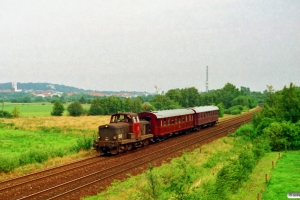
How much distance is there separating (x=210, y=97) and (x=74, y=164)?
314 ft

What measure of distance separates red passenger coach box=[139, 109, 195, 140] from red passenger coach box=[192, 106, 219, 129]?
1.62 m

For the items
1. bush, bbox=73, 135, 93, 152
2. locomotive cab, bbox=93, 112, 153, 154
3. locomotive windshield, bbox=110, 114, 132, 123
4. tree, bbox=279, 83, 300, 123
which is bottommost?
bush, bbox=73, 135, 93, 152

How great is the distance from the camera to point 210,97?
115500mm

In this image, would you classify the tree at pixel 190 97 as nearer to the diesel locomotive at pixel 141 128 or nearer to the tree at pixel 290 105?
the diesel locomotive at pixel 141 128

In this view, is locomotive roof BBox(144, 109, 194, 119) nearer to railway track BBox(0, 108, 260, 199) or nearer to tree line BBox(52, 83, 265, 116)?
railway track BBox(0, 108, 260, 199)

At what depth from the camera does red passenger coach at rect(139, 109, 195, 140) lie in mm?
33844

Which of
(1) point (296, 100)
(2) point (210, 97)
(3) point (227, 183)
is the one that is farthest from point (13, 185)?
(2) point (210, 97)

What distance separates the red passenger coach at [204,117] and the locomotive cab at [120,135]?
16.6 metres

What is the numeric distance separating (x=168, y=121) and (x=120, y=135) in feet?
34.8

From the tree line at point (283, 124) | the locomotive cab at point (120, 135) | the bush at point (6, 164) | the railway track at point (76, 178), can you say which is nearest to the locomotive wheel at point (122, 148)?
the locomotive cab at point (120, 135)

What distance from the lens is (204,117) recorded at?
49.1m

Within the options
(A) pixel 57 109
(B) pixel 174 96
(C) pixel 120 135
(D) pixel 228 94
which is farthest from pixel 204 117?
(D) pixel 228 94

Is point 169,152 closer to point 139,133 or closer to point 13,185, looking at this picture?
point 139,133

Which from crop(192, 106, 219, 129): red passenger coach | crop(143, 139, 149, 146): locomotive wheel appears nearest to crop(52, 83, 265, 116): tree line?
crop(192, 106, 219, 129): red passenger coach
